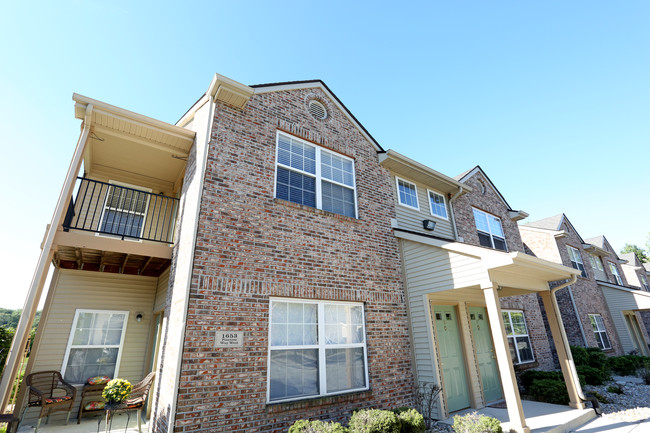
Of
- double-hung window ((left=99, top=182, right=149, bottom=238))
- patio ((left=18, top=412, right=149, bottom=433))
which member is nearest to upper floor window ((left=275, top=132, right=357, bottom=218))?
double-hung window ((left=99, top=182, right=149, bottom=238))

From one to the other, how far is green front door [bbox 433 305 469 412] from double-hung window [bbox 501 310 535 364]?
3.33 metres

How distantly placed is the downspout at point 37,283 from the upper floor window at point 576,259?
74.6 ft

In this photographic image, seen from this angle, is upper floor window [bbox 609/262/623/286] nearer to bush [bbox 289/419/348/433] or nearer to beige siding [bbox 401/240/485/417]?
beige siding [bbox 401/240/485/417]

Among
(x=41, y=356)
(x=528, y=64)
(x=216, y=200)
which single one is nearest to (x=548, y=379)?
A: (x=528, y=64)

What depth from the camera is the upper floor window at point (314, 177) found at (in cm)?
677

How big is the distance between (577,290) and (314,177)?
681 inches

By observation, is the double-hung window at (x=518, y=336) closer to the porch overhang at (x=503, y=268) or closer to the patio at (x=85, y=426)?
the porch overhang at (x=503, y=268)

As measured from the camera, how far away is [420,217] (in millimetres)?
9602

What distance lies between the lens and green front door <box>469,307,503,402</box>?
8.68 metres

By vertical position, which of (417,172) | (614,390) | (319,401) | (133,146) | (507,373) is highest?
(417,172)

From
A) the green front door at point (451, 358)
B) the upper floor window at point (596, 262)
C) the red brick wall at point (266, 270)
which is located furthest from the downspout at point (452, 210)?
the upper floor window at point (596, 262)

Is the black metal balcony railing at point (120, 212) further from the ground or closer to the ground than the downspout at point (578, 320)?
further from the ground

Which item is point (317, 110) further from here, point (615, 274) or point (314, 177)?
point (615, 274)

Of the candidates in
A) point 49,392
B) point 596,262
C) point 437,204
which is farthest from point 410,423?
point 596,262
